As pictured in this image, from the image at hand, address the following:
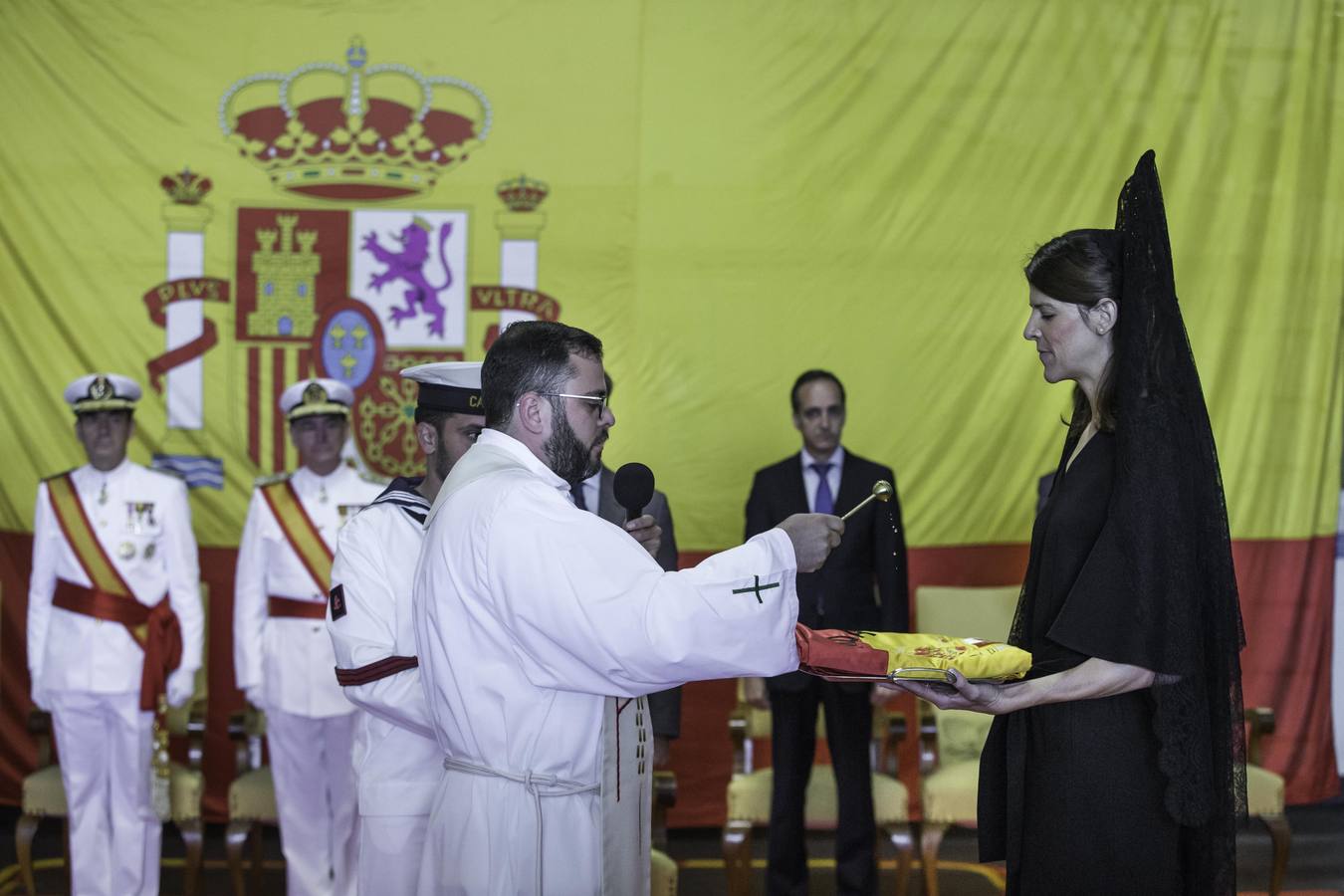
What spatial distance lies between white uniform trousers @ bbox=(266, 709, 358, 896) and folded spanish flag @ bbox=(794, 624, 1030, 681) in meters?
2.97

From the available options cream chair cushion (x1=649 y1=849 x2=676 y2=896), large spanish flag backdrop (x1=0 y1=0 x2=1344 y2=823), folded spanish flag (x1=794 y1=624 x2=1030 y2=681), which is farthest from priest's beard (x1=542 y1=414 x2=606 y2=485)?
large spanish flag backdrop (x1=0 y1=0 x2=1344 y2=823)

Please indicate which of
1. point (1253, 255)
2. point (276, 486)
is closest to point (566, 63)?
point (276, 486)

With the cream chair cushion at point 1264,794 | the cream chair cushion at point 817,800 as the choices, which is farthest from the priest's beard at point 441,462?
the cream chair cushion at point 1264,794

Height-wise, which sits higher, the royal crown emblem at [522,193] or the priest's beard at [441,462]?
the royal crown emblem at [522,193]

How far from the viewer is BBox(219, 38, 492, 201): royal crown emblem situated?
5.90 metres

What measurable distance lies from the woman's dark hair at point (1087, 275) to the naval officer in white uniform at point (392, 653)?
4.60ft

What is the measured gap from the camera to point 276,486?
5145 mm

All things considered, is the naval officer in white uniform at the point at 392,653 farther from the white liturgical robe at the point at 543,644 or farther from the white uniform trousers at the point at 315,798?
the white uniform trousers at the point at 315,798

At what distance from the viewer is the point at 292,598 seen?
5035 mm

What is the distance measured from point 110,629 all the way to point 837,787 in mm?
2730

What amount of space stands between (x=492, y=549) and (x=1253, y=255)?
4995 mm

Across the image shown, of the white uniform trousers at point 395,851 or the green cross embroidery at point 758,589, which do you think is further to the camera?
the white uniform trousers at point 395,851

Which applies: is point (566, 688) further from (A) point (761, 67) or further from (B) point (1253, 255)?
(B) point (1253, 255)

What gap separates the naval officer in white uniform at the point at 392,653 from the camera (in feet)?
9.62
